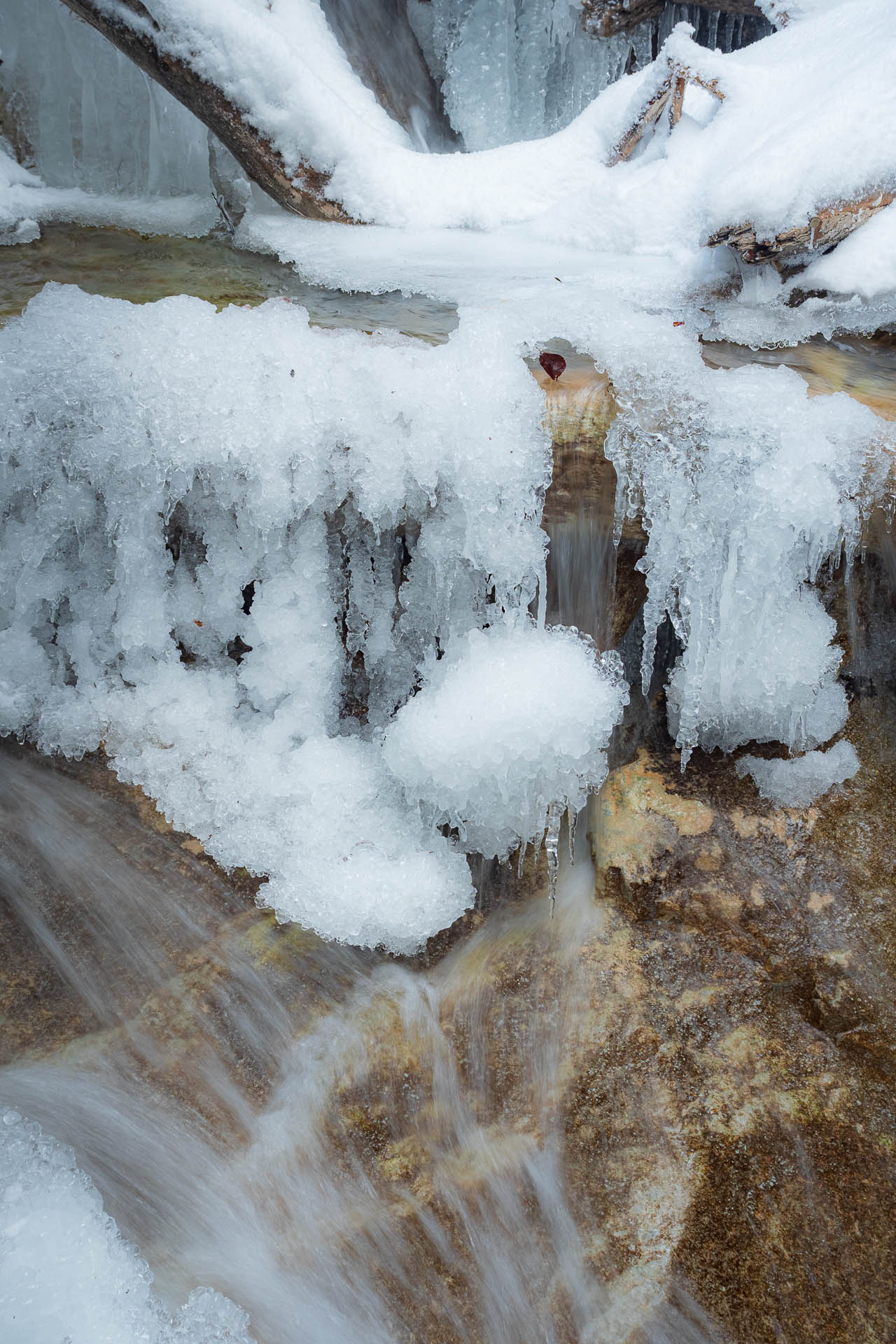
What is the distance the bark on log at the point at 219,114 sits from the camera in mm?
3475

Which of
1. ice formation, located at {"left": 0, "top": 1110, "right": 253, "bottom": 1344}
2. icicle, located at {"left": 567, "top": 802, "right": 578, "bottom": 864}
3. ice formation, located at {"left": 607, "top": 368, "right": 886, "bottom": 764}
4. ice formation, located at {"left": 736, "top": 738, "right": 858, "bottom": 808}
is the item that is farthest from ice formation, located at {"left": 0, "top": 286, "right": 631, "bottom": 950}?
ice formation, located at {"left": 0, "top": 1110, "right": 253, "bottom": 1344}

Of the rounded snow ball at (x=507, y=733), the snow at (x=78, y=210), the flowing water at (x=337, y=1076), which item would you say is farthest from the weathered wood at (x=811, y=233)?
the snow at (x=78, y=210)

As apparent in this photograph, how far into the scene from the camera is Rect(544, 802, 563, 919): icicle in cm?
→ 251

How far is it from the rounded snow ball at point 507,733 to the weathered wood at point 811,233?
186 cm

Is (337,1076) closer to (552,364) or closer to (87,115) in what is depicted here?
(552,364)

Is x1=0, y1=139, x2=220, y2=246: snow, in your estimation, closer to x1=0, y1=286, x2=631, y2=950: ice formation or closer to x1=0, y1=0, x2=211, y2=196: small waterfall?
x1=0, y1=0, x2=211, y2=196: small waterfall

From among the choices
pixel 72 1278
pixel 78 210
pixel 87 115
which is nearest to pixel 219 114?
pixel 78 210

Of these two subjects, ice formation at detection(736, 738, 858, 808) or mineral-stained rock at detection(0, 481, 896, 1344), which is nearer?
mineral-stained rock at detection(0, 481, 896, 1344)

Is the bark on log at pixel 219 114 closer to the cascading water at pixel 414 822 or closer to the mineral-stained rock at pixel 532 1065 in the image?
the cascading water at pixel 414 822

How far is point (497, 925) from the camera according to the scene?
2.48 metres

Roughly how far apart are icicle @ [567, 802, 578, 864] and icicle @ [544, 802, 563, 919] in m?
0.03

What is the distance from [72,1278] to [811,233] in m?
3.95

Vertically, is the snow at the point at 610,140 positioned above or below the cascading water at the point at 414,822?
above

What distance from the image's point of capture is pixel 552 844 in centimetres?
253
